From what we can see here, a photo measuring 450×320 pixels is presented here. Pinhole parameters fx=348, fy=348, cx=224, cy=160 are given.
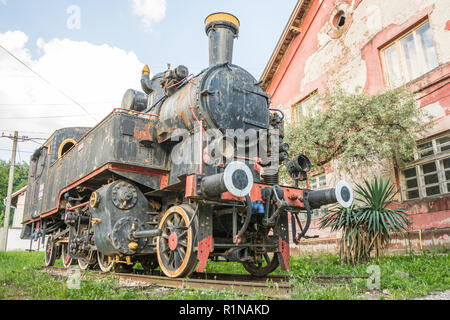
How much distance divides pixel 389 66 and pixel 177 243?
7.83 meters

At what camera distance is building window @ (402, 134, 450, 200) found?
7680 millimetres

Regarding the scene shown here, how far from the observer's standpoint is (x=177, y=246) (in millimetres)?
4773

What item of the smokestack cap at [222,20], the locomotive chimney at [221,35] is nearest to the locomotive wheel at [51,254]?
the locomotive chimney at [221,35]

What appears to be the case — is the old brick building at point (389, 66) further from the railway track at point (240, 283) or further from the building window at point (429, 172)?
the railway track at point (240, 283)

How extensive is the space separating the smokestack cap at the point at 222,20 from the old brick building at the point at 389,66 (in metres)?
4.50

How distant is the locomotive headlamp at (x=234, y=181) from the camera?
3781 millimetres

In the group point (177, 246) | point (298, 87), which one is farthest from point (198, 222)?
point (298, 87)

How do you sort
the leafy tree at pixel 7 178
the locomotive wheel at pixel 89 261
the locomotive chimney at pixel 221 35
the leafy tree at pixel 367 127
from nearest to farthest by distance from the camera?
the locomotive chimney at pixel 221 35 → the locomotive wheel at pixel 89 261 → the leafy tree at pixel 367 127 → the leafy tree at pixel 7 178

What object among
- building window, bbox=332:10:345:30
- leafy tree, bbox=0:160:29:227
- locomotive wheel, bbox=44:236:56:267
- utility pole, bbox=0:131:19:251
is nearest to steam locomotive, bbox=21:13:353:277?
locomotive wheel, bbox=44:236:56:267

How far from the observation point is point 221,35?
5.84 m

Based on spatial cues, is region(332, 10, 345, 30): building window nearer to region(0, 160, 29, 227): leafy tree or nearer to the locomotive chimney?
the locomotive chimney

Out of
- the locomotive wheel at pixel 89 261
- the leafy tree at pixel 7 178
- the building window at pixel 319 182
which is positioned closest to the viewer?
the locomotive wheel at pixel 89 261
